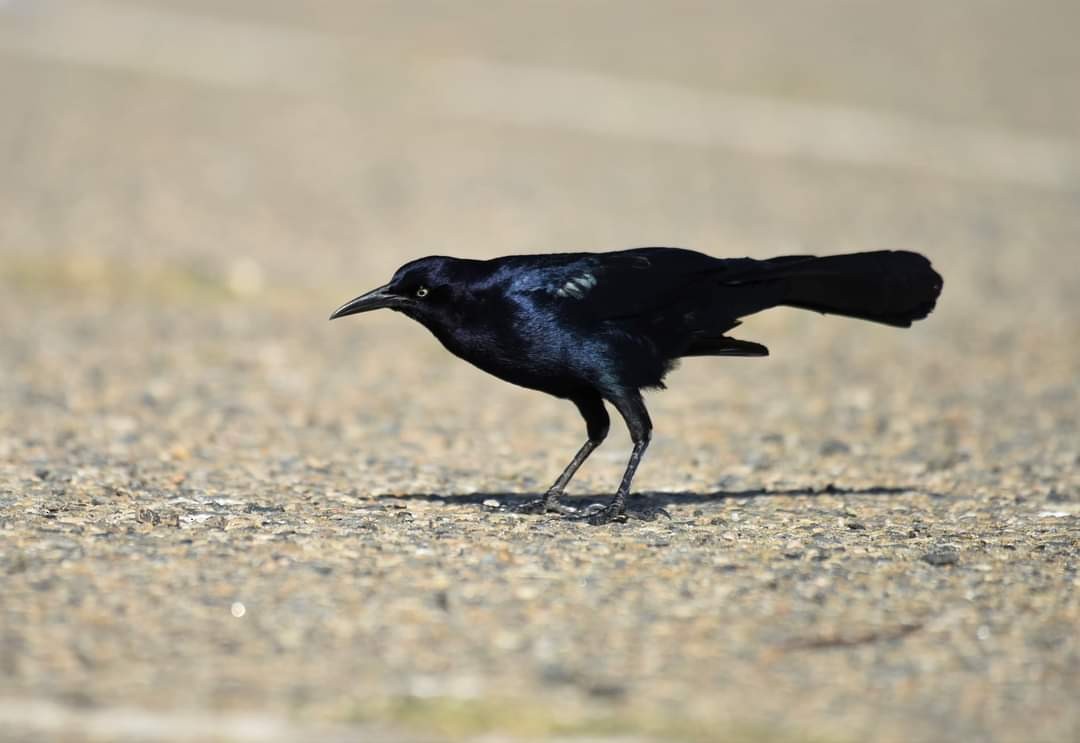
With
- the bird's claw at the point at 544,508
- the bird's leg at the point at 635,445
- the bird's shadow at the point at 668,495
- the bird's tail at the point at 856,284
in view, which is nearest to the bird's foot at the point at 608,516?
the bird's leg at the point at 635,445

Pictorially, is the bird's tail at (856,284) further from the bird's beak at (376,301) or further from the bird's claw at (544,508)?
the bird's beak at (376,301)

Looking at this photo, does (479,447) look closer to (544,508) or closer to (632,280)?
(544,508)

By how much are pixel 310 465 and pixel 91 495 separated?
120cm

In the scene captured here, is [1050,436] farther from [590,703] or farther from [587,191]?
[587,191]

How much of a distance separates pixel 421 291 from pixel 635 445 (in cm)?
90

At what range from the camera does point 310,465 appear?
7.46 m

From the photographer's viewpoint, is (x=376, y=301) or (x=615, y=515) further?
(x=615, y=515)

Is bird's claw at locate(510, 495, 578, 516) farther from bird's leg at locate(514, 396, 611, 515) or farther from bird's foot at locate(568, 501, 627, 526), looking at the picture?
bird's foot at locate(568, 501, 627, 526)

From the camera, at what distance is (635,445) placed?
6.11m

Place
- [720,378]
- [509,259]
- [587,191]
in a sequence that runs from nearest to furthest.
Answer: [509,259]
[720,378]
[587,191]

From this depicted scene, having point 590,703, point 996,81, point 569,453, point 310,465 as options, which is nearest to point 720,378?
point 569,453

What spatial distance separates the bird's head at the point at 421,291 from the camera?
5.95 metres

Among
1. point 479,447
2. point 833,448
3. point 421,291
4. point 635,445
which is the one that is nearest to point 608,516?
point 635,445

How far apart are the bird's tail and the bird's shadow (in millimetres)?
859
